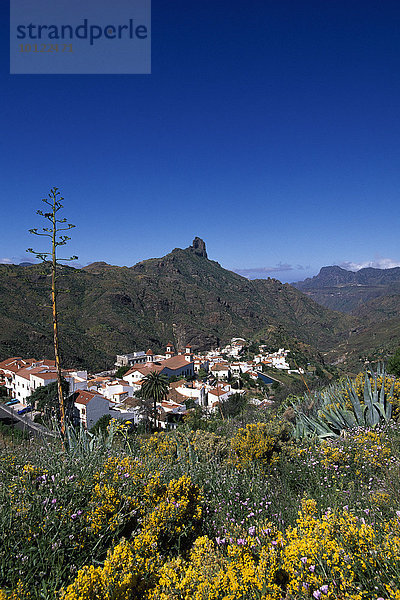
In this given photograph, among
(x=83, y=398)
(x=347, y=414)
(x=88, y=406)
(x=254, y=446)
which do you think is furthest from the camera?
(x=83, y=398)

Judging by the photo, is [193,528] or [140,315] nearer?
[193,528]

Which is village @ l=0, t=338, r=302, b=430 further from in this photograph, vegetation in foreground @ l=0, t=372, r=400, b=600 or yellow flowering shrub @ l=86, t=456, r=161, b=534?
yellow flowering shrub @ l=86, t=456, r=161, b=534

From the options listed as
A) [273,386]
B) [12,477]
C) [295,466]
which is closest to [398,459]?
[295,466]

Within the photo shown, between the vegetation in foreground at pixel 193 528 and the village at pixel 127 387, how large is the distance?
8.79 metres

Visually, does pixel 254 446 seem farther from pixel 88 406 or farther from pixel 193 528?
pixel 88 406

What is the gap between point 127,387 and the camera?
42.6 meters

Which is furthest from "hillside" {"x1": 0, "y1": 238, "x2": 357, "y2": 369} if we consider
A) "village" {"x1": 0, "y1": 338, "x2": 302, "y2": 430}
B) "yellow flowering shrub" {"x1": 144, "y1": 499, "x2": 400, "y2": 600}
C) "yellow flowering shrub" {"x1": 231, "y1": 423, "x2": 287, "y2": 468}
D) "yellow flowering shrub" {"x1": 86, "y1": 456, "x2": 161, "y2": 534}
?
"yellow flowering shrub" {"x1": 144, "y1": 499, "x2": 400, "y2": 600}

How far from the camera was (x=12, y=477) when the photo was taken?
278 cm

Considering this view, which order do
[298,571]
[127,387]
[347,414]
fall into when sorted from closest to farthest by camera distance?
[298,571] < [347,414] < [127,387]

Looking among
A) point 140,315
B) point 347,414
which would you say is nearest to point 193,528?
→ point 347,414

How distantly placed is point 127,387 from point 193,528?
4199cm

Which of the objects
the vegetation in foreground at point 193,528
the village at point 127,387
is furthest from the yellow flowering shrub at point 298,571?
the village at point 127,387

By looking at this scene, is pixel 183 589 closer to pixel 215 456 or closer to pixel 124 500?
pixel 124 500

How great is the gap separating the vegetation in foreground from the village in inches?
346
